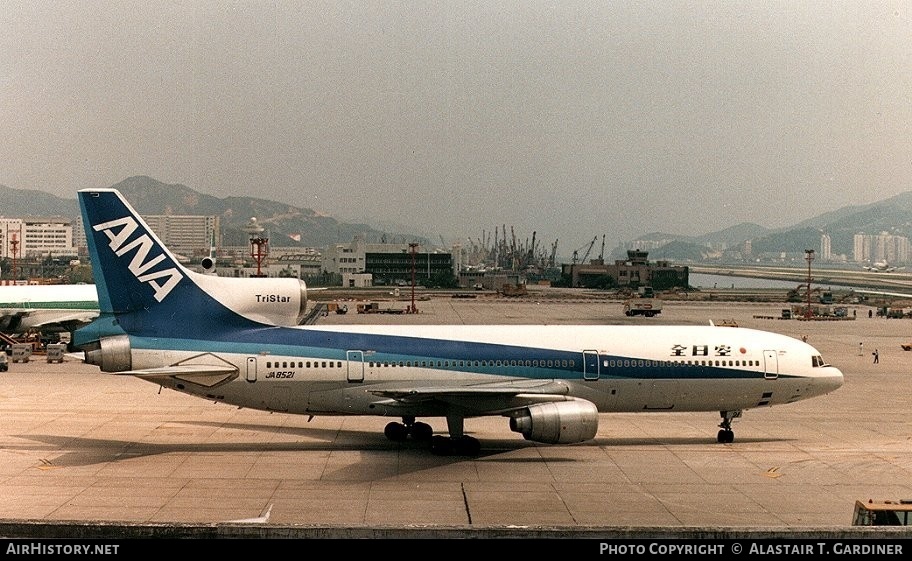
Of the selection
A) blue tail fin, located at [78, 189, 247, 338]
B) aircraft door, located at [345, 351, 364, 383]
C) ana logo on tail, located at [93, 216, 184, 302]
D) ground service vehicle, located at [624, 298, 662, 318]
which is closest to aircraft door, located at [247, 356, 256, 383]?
blue tail fin, located at [78, 189, 247, 338]

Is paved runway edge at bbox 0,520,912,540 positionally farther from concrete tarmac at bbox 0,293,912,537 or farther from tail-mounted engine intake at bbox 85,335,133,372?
tail-mounted engine intake at bbox 85,335,133,372

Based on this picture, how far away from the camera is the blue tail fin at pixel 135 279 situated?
3080 cm

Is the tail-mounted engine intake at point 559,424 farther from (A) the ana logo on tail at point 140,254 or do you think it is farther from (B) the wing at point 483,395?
(A) the ana logo on tail at point 140,254

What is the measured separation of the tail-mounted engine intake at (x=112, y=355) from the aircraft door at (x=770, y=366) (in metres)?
23.4

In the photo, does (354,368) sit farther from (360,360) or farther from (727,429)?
(727,429)

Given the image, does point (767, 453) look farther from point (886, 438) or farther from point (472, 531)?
point (472, 531)

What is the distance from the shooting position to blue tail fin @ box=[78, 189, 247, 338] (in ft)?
101

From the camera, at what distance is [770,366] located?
3394 cm

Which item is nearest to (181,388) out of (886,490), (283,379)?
(283,379)

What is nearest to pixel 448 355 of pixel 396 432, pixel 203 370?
pixel 396 432

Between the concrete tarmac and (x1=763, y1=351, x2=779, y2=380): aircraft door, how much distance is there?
2619 millimetres

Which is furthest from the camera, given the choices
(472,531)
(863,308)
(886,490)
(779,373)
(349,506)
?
(863,308)

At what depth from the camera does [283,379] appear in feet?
102

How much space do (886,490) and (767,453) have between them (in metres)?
5.62
